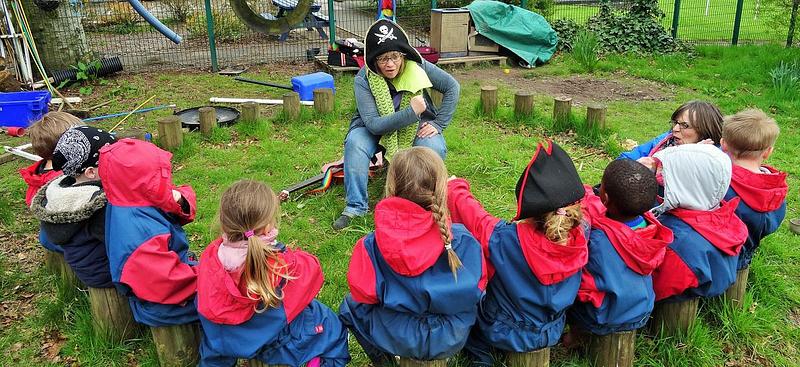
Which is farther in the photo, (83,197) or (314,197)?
Result: (314,197)

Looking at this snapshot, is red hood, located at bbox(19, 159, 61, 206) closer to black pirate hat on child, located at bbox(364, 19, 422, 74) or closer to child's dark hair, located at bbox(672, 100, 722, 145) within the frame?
black pirate hat on child, located at bbox(364, 19, 422, 74)

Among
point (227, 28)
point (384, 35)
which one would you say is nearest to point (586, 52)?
point (384, 35)

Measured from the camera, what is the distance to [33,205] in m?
2.57

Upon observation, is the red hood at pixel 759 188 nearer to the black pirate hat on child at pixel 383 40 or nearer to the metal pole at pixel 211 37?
the black pirate hat on child at pixel 383 40

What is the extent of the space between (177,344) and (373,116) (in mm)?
2236

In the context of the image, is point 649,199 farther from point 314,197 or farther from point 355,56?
point 355,56

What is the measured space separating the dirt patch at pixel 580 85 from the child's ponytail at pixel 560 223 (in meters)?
5.67

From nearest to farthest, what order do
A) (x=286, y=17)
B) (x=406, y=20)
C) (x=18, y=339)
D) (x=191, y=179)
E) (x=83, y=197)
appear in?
(x=83, y=197) < (x=18, y=339) < (x=191, y=179) < (x=286, y=17) < (x=406, y=20)

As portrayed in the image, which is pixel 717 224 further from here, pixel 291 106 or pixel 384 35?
pixel 291 106

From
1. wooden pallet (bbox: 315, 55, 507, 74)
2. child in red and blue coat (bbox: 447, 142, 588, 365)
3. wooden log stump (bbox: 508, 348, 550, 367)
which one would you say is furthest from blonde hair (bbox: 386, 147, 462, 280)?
wooden pallet (bbox: 315, 55, 507, 74)

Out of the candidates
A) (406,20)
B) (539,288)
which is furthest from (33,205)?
(406,20)

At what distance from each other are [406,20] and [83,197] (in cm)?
960

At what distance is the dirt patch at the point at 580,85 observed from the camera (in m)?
7.89

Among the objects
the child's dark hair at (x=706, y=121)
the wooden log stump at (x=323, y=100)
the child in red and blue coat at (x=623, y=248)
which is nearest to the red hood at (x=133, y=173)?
the child in red and blue coat at (x=623, y=248)
